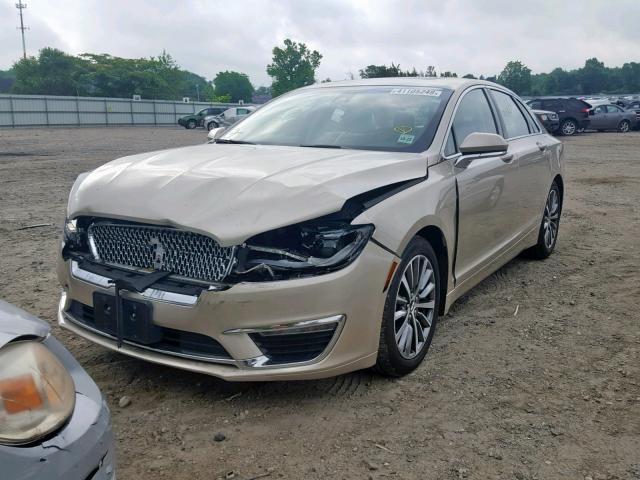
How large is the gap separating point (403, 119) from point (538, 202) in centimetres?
203

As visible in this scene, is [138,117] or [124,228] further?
[138,117]

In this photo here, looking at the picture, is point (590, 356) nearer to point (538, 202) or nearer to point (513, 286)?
point (513, 286)

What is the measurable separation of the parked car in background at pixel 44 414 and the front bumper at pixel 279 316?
3.27 feet

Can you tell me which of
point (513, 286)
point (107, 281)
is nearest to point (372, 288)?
point (107, 281)

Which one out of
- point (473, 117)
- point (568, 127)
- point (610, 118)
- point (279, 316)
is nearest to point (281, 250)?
point (279, 316)

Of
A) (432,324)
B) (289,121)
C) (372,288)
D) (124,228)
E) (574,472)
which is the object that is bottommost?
(574,472)

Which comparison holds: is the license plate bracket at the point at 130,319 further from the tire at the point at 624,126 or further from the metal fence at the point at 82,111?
the metal fence at the point at 82,111

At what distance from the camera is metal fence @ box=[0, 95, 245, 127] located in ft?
130

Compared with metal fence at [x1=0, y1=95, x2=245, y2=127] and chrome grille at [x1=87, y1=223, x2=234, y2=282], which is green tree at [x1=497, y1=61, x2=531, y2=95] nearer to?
metal fence at [x1=0, y1=95, x2=245, y2=127]

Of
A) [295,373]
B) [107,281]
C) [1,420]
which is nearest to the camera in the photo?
[1,420]

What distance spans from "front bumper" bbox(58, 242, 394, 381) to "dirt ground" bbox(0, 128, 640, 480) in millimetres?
264

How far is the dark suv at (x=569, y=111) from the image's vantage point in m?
26.6

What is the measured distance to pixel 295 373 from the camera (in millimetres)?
2824

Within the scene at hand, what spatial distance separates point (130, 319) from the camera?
2.93 m
